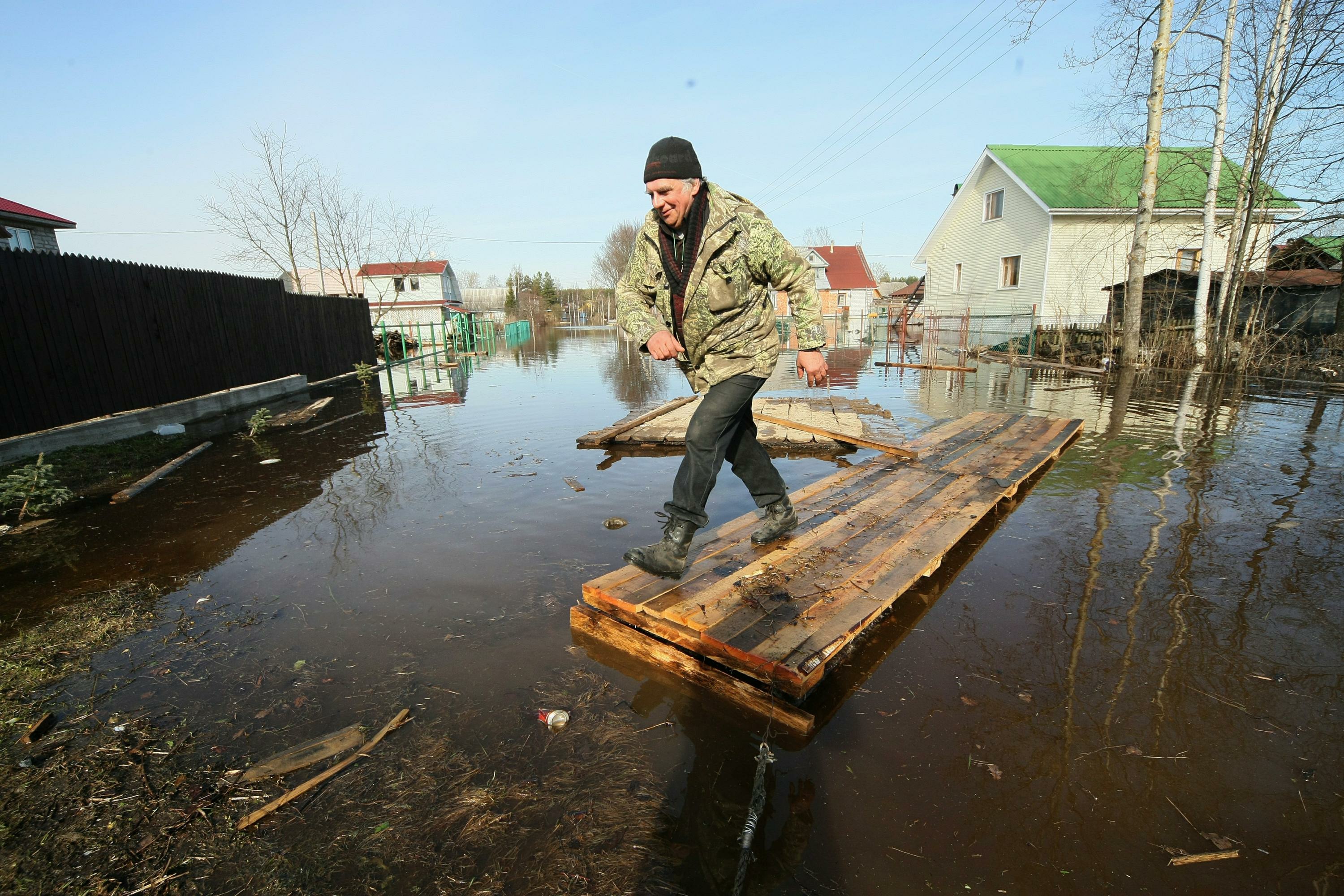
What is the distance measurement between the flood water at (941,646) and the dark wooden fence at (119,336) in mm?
2598

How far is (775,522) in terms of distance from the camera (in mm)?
3377

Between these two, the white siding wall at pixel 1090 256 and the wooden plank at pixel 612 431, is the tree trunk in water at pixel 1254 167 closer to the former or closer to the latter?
the white siding wall at pixel 1090 256

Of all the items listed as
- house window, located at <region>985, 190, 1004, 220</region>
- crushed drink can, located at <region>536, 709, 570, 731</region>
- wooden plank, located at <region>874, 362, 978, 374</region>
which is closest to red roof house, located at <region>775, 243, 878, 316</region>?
house window, located at <region>985, 190, 1004, 220</region>

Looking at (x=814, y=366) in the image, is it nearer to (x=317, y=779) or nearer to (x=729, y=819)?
(x=729, y=819)

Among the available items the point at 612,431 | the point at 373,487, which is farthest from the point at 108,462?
the point at 612,431

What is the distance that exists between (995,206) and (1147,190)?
11.8 meters

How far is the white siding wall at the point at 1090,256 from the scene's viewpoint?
67.9ft

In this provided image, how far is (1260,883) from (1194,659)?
1.18 m

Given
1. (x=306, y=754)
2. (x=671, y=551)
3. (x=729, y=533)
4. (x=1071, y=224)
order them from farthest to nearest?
(x=1071, y=224)
(x=729, y=533)
(x=671, y=551)
(x=306, y=754)

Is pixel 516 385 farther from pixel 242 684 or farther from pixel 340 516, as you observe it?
pixel 242 684

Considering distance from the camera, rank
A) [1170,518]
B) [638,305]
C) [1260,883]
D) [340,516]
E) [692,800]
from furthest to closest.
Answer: [340,516] → [1170,518] → [638,305] → [692,800] → [1260,883]

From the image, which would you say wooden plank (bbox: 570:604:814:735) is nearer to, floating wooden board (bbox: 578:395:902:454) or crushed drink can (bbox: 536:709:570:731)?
crushed drink can (bbox: 536:709:570:731)

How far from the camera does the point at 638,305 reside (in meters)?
2.91

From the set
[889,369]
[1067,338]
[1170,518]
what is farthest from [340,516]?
[1067,338]
